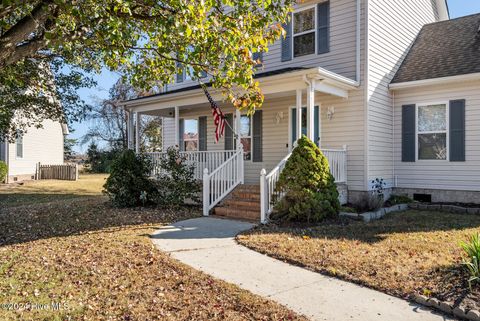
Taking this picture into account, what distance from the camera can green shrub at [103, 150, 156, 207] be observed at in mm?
10883

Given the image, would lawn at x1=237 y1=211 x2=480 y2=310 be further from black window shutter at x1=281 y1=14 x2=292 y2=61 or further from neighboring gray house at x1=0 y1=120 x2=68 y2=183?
neighboring gray house at x1=0 y1=120 x2=68 y2=183

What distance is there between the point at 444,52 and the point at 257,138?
20.9 feet

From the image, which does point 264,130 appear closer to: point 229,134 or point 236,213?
point 229,134

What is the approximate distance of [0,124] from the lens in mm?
11625

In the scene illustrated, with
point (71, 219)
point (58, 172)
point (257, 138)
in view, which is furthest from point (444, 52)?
point (58, 172)

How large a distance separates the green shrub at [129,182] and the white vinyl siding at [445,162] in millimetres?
7547

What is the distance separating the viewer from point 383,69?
37.5 ft

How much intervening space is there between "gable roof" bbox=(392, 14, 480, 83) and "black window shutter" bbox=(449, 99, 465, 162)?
871 mm

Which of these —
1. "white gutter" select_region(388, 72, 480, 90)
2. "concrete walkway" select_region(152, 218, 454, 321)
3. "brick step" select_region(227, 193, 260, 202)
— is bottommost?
"concrete walkway" select_region(152, 218, 454, 321)

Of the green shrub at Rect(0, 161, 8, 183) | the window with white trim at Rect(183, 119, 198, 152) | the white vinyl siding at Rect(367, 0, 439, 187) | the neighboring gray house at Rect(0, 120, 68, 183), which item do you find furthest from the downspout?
the green shrub at Rect(0, 161, 8, 183)

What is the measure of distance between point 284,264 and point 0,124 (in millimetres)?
10381

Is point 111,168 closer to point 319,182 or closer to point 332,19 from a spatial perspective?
point 319,182

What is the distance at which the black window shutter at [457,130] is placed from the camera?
1039 centimetres

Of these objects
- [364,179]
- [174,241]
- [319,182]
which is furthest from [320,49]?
[174,241]
